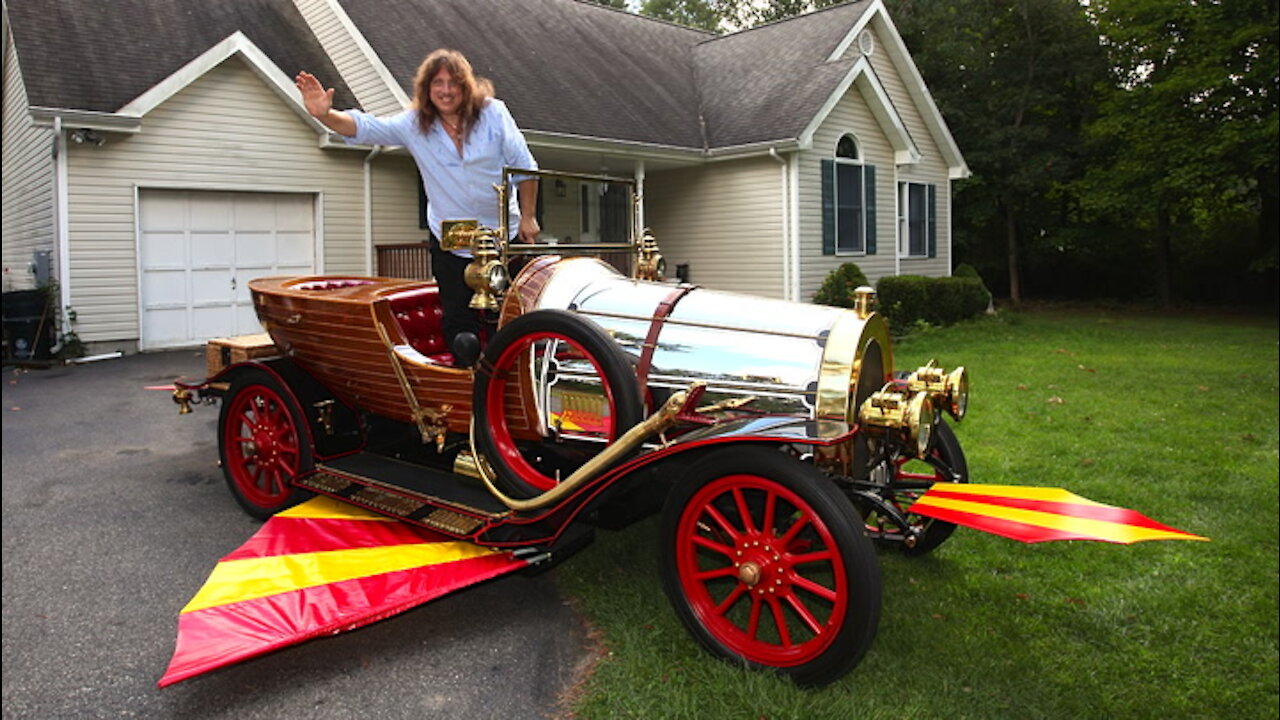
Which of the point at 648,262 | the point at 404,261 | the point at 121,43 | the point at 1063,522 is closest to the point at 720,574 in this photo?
the point at 1063,522

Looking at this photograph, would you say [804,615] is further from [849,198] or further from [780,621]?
[849,198]

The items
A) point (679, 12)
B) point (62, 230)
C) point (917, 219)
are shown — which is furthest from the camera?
point (679, 12)

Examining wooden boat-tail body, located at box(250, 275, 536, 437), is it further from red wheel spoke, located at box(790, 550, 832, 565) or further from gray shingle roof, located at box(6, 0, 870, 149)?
gray shingle roof, located at box(6, 0, 870, 149)

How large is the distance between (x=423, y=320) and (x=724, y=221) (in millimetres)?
10717

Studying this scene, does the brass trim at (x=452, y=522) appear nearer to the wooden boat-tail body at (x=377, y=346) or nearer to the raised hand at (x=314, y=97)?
the wooden boat-tail body at (x=377, y=346)

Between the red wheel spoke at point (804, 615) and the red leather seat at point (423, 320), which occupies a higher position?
the red leather seat at point (423, 320)

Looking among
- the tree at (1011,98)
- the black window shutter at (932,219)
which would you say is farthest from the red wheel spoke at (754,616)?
the black window shutter at (932,219)

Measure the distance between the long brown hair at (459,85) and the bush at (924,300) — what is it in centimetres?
1001

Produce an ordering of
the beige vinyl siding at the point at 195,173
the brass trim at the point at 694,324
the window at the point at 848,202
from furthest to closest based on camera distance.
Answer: the window at the point at 848,202, the beige vinyl siding at the point at 195,173, the brass trim at the point at 694,324

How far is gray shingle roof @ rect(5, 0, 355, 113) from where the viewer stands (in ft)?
31.0

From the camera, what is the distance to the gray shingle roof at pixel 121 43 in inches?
372

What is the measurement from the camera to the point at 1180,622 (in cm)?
319

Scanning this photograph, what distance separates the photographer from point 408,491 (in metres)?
3.50

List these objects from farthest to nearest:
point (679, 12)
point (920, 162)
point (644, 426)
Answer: point (679, 12), point (920, 162), point (644, 426)
